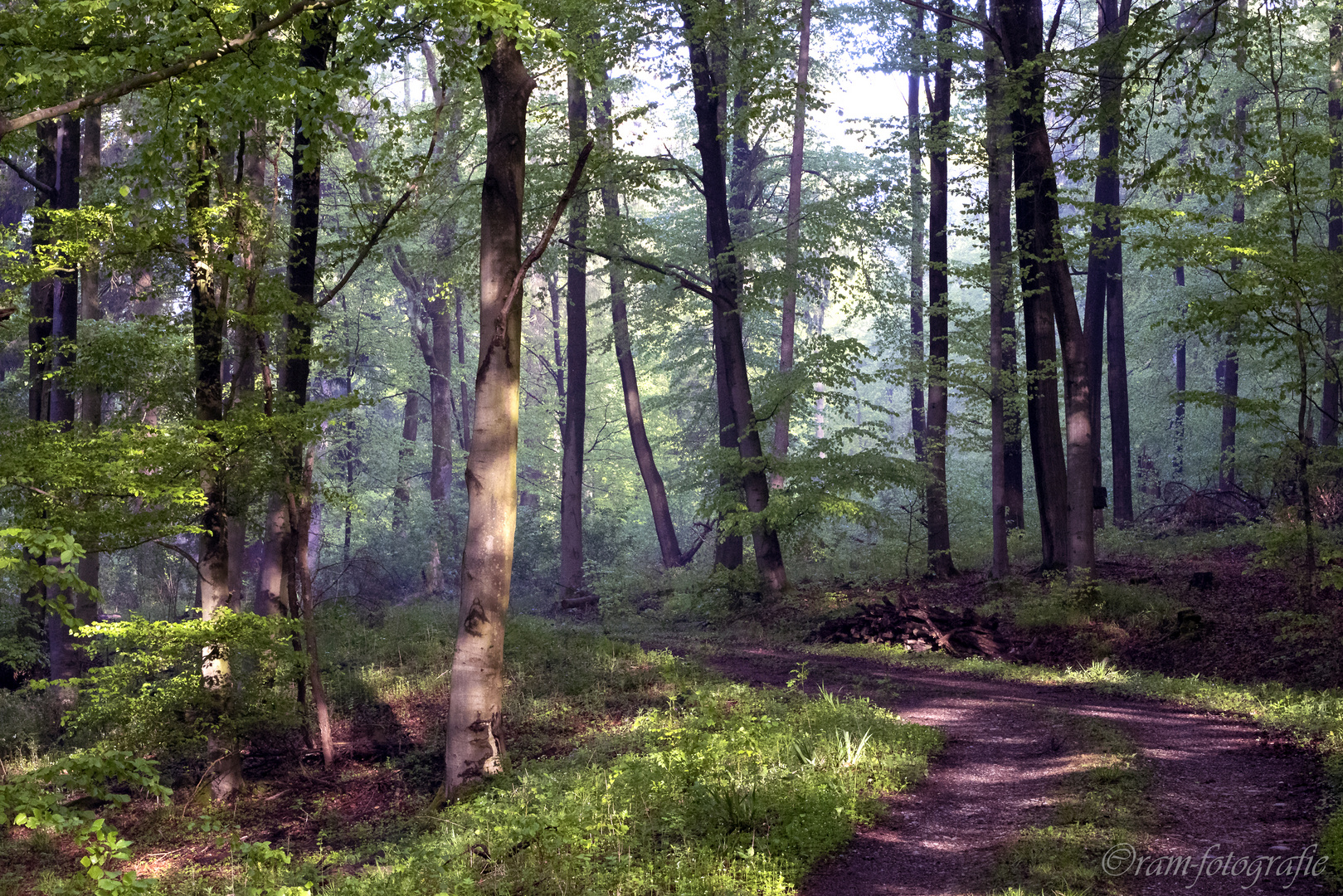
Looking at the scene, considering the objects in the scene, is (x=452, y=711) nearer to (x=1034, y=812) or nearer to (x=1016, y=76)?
(x=1034, y=812)

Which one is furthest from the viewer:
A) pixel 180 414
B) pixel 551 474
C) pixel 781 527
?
pixel 551 474

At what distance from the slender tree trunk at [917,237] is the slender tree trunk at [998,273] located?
4.76 ft

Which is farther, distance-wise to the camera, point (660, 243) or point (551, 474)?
point (551, 474)

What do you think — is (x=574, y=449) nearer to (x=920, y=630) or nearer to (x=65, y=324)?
(x=65, y=324)

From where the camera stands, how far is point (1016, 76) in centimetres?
1371

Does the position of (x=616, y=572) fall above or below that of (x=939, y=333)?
below

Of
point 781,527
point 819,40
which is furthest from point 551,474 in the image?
point 781,527

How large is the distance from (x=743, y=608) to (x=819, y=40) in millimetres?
18503

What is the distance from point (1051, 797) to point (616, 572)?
59.7ft

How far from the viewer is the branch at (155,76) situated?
5152mm

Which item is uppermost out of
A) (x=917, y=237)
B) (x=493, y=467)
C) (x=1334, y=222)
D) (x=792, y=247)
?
(x=917, y=237)

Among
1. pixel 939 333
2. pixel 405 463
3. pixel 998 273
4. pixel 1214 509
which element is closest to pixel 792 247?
pixel 939 333

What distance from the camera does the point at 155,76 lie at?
5.51 meters

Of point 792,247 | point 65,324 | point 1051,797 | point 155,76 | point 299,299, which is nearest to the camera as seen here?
point 155,76
